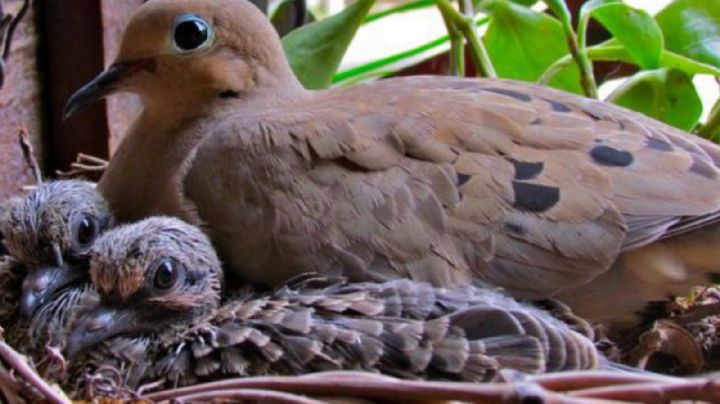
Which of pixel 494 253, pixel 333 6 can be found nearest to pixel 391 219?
pixel 494 253

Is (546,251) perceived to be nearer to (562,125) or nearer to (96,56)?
(562,125)

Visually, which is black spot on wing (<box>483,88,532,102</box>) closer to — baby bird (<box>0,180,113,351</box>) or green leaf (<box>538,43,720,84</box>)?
green leaf (<box>538,43,720,84</box>)

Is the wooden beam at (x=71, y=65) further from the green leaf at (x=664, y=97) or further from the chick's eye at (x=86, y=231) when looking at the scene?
the green leaf at (x=664, y=97)

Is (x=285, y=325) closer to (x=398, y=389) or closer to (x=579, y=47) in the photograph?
(x=398, y=389)

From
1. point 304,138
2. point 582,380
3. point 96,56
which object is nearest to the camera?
point 582,380

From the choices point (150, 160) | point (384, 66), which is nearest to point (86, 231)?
point (150, 160)
